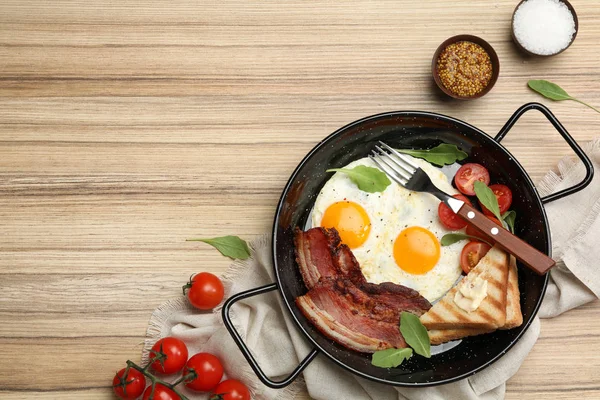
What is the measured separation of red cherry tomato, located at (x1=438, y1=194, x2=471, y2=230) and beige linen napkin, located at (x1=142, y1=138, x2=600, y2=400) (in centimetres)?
44

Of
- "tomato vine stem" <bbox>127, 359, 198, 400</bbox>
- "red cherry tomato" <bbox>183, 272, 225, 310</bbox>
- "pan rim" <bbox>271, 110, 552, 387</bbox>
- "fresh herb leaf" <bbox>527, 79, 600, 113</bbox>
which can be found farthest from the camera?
"fresh herb leaf" <bbox>527, 79, 600, 113</bbox>

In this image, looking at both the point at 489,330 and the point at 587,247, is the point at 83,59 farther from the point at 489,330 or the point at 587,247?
the point at 587,247

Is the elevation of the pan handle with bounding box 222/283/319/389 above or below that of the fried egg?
below

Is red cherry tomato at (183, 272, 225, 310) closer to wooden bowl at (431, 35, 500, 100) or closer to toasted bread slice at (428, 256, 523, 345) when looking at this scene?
toasted bread slice at (428, 256, 523, 345)

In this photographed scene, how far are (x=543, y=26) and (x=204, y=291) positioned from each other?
195 centimetres

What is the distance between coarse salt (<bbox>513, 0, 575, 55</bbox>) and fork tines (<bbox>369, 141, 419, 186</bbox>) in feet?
2.62

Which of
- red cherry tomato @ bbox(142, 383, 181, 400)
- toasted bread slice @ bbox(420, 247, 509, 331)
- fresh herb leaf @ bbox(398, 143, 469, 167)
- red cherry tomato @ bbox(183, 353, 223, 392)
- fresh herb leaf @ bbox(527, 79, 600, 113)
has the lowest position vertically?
red cherry tomato @ bbox(142, 383, 181, 400)

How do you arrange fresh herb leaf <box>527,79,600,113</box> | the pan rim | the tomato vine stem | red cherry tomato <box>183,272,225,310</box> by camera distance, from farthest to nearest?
fresh herb leaf <box>527,79,600,113</box>
red cherry tomato <box>183,272,225,310</box>
the tomato vine stem
the pan rim

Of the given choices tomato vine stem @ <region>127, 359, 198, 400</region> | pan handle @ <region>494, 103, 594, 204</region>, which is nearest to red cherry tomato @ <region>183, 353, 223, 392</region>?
tomato vine stem @ <region>127, 359, 198, 400</region>

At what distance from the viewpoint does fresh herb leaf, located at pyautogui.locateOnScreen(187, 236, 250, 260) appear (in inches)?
115

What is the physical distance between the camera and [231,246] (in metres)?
2.94

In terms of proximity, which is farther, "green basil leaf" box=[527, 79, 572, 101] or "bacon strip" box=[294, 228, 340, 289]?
"green basil leaf" box=[527, 79, 572, 101]

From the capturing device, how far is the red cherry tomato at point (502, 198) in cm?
289

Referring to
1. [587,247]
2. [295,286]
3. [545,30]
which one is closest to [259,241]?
[295,286]
